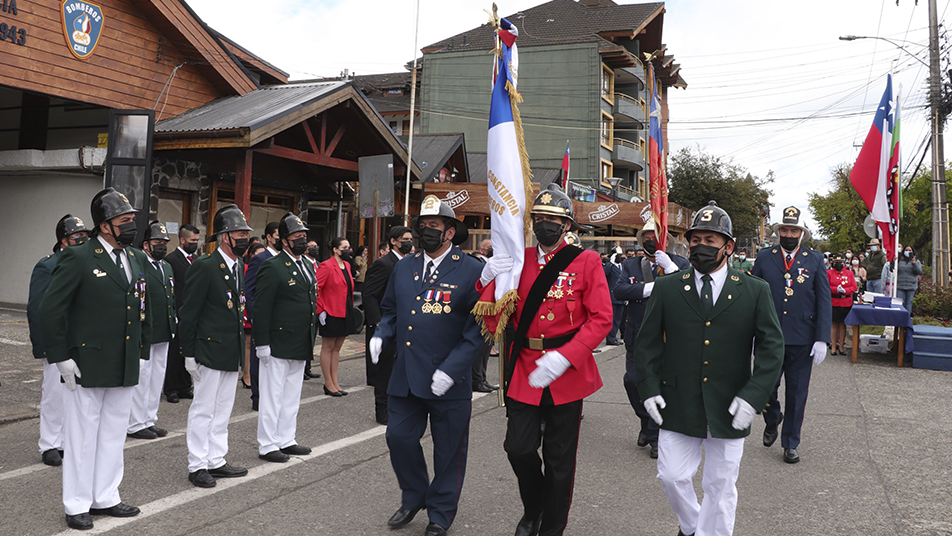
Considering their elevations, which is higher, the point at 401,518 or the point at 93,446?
the point at 93,446

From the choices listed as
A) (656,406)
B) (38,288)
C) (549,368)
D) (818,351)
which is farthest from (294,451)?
(818,351)

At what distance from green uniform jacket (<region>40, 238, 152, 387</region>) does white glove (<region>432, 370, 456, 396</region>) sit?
2081 mm

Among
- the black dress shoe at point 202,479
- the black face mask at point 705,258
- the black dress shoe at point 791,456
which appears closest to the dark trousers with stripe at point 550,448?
the black face mask at point 705,258

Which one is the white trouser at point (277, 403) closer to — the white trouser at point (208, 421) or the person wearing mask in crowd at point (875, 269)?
the white trouser at point (208, 421)

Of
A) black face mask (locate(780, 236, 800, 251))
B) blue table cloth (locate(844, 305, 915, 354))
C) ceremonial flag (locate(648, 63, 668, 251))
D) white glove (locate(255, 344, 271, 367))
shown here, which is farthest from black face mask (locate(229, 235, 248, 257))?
blue table cloth (locate(844, 305, 915, 354))

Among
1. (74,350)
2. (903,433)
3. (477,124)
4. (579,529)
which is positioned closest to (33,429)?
(74,350)

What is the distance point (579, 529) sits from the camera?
15.0 feet

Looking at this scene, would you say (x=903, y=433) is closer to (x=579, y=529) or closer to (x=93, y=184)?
(x=579, y=529)

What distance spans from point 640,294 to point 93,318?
15.8 feet

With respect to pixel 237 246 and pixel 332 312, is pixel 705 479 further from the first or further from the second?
pixel 332 312

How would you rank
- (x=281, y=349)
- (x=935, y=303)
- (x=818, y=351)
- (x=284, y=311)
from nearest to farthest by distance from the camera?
1. (x=281, y=349)
2. (x=284, y=311)
3. (x=818, y=351)
4. (x=935, y=303)

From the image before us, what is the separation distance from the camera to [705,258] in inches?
157

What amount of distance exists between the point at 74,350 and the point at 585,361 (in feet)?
10.8

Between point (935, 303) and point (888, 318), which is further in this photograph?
point (935, 303)
